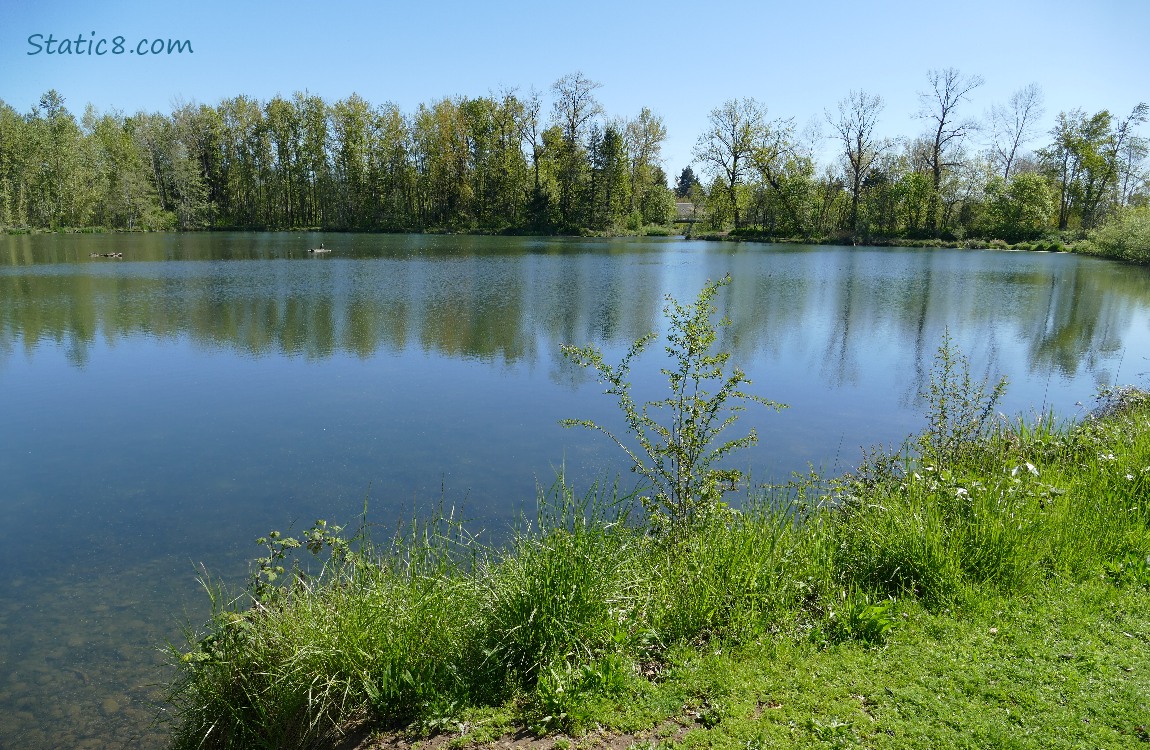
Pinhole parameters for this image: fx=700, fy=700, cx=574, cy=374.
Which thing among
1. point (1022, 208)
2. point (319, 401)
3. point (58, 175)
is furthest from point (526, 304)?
point (58, 175)

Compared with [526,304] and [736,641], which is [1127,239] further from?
[736,641]

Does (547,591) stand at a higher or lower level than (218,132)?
lower

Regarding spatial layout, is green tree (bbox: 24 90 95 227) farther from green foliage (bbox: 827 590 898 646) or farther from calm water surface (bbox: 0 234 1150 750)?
green foliage (bbox: 827 590 898 646)

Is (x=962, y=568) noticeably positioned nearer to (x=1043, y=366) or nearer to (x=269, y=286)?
(x=1043, y=366)

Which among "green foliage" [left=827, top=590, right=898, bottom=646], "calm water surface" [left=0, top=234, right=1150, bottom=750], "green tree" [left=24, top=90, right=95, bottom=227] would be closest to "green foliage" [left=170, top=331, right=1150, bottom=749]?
"green foliage" [left=827, top=590, right=898, bottom=646]

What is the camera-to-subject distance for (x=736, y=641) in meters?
3.94

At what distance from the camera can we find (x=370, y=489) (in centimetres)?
713

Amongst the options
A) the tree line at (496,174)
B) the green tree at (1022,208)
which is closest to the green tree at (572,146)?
the tree line at (496,174)

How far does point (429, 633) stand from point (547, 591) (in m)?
A: 0.68

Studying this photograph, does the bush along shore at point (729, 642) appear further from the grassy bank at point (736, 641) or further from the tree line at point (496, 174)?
the tree line at point (496, 174)

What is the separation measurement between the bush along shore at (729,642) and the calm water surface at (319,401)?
3.48 feet

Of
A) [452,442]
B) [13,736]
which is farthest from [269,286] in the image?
[13,736]

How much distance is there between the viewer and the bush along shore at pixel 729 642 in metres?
3.29

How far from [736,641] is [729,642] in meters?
0.05
